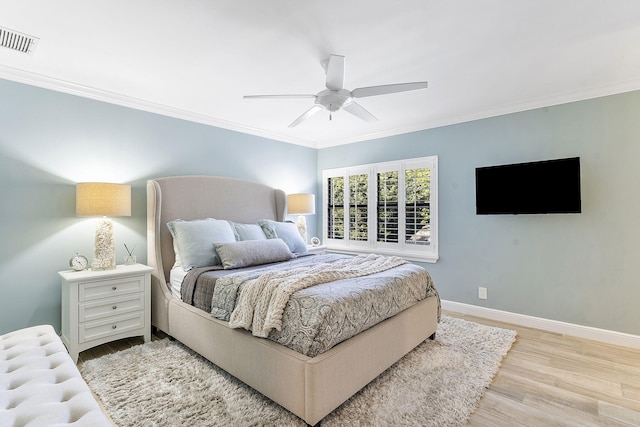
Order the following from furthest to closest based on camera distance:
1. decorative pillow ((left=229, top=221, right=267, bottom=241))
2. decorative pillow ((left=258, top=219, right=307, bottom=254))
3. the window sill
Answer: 1. the window sill
2. decorative pillow ((left=258, top=219, right=307, bottom=254))
3. decorative pillow ((left=229, top=221, right=267, bottom=241))

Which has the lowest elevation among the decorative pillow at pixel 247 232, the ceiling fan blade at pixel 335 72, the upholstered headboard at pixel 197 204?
the decorative pillow at pixel 247 232

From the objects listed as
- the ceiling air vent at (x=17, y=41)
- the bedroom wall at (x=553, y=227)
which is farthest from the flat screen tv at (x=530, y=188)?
the ceiling air vent at (x=17, y=41)

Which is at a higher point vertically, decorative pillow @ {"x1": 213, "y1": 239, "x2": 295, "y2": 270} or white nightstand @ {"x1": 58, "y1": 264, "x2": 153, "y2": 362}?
decorative pillow @ {"x1": 213, "y1": 239, "x2": 295, "y2": 270}

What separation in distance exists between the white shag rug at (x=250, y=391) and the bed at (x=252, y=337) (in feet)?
0.34

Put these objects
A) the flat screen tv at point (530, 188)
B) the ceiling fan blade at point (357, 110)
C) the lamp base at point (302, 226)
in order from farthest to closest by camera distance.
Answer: the lamp base at point (302, 226) → the flat screen tv at point (530, 188) → the ceiling fan blade at point (357, 110)

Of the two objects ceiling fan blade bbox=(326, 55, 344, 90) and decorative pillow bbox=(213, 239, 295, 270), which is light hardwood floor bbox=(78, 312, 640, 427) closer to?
decorative pillow bbox=(213, 239, 295, 270)

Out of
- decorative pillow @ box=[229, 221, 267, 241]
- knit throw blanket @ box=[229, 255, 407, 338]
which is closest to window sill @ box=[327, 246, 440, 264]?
decorative pillow @ box=[229, 221, 267, 241]

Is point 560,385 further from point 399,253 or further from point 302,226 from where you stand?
point 302,226

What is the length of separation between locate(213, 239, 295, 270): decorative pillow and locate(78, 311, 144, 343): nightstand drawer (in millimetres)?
981

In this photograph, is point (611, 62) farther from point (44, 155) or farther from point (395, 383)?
point (44, 155)

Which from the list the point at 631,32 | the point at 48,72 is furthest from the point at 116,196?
the point at 631,32

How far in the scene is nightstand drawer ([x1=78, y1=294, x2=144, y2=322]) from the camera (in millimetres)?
2662

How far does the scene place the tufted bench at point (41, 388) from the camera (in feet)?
3.75

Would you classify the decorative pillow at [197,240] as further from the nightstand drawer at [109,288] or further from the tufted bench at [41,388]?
the tufted bench at [41,388]
